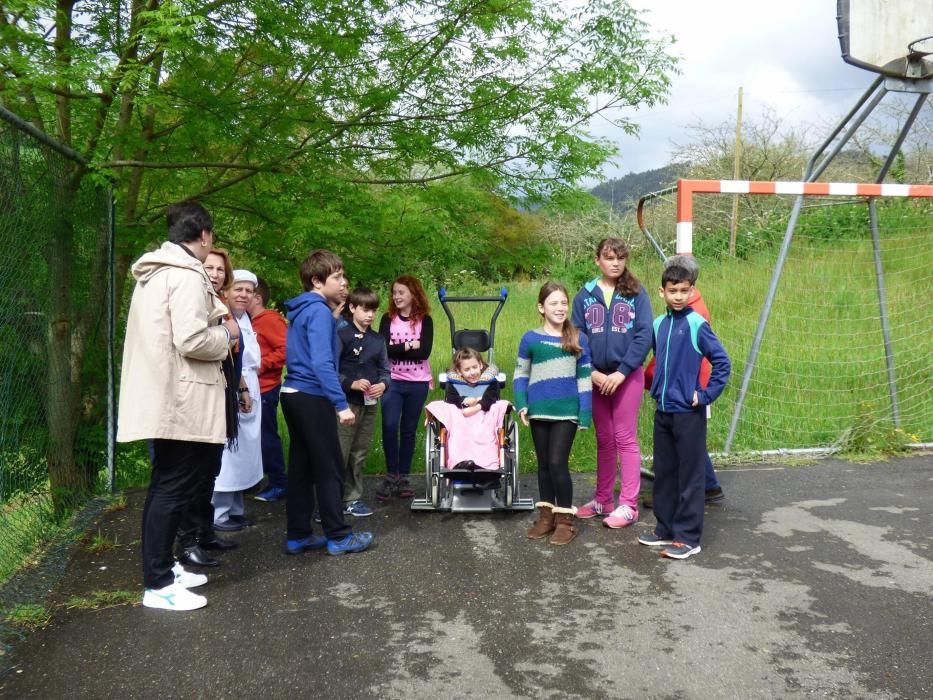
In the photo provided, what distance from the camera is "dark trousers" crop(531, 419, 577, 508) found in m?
4.84

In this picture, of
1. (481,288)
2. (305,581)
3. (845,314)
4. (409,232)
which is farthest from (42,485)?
(481,288)

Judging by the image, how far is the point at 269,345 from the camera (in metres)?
5.97

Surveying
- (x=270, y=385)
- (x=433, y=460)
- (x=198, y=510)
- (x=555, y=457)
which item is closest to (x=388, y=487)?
(x=433, y=460)

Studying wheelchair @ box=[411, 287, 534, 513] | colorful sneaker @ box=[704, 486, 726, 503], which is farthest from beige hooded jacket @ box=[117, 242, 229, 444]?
colorful sneaker @ box=[704, 486, 726, 503]

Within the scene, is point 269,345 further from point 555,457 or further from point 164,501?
point 555,457

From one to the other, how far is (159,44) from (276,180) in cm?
143

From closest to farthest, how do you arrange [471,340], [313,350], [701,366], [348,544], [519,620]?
[519,620]
[313,350]
[348,544]
[701,366]
[471,340]

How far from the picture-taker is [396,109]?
630cm

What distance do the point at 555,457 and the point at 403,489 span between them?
61.4 inches

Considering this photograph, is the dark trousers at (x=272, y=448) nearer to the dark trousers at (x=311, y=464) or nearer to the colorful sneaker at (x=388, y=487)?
the colorful sneaker at (x=388, y=487)

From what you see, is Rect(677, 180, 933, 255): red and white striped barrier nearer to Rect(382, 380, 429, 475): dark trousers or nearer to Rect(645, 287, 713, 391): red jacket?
Rect(645, 287, 713, 391): red jacket

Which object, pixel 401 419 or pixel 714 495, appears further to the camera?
pixel 401 419

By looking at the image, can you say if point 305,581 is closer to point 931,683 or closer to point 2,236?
point 2,236

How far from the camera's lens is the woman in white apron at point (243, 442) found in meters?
5.06
